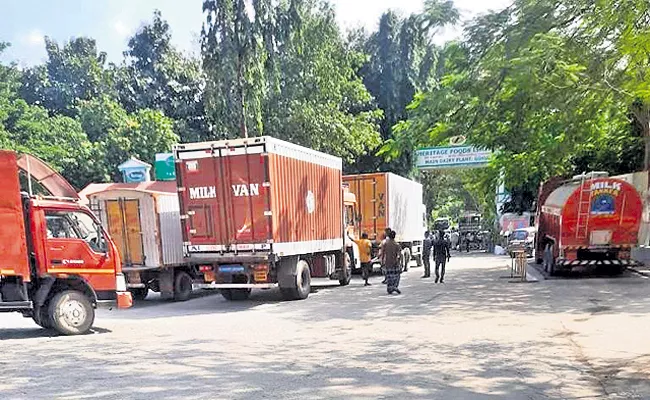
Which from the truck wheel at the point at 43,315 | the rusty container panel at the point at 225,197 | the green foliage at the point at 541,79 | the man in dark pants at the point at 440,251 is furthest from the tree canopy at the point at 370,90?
the truck wheel at the point at 43,315

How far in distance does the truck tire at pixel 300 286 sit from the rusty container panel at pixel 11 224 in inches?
234

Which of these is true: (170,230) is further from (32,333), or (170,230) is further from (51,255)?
(51,255)

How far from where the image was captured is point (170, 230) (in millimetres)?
14914

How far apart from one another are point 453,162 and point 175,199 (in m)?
17.1

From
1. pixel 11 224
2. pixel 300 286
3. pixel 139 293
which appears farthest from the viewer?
pixel 139 293

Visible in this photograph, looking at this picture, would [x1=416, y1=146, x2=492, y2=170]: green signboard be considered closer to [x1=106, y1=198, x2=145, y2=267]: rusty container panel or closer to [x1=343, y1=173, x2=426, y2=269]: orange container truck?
[x1=343, y1=173, x2=426, y2=269]: orange container truck

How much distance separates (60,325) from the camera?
10.1 m

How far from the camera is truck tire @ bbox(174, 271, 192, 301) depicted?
49.9 ft

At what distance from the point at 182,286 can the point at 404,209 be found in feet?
33.7

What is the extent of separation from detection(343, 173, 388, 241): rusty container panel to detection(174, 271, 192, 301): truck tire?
6.93 metres

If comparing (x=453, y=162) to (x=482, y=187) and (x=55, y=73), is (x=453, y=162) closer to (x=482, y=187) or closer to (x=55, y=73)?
(x=482, y=187)

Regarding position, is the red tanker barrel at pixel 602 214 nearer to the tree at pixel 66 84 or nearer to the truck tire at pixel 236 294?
the truck tire at pixel 236 294

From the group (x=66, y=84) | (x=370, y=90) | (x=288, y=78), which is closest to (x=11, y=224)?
(x=288, y=78)

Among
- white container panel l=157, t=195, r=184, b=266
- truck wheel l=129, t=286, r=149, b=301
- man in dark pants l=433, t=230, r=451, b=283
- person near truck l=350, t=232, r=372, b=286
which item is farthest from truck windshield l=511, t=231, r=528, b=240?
truck wheel l=129, t=286, r=149, b=301
